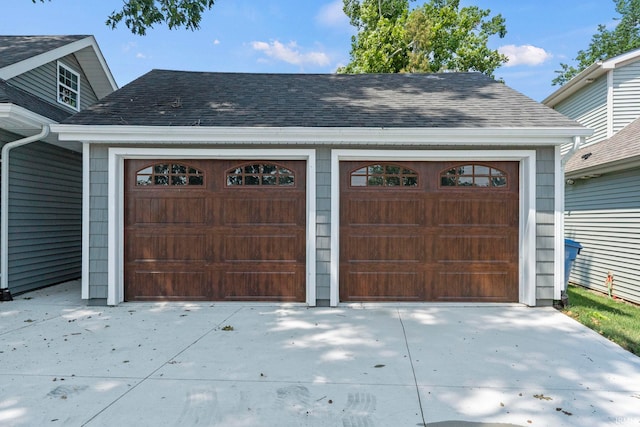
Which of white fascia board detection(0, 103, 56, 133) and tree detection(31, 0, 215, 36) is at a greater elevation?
tree detection(31, 0, 215, 36)

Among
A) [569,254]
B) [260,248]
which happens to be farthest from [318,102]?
[569,254]

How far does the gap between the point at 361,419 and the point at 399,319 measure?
2554 millimetres

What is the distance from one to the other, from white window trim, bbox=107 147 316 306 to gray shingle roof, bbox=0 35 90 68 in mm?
3357

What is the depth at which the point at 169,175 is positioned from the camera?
5961 mm

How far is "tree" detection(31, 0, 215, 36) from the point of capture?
7.21 metres

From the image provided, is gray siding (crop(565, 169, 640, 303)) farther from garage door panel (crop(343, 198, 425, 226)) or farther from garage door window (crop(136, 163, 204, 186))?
garage door window (crop(136, 163, 204, 186))

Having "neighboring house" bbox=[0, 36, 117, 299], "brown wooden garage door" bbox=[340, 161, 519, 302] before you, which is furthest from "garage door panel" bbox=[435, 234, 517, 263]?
"neighboring house" bbox=[0, 36, 117, 299]

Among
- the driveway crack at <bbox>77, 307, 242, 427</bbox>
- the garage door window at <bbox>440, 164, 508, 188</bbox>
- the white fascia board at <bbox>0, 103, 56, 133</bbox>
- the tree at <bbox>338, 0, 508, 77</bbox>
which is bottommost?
the driveway crack at <bbox>77, 307, 242, 427</bbox>

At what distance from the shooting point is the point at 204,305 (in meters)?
5.80

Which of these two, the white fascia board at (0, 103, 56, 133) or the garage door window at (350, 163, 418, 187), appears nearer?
the white fascia board at (0, 103, 56, 133)

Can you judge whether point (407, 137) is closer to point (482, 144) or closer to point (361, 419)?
point (482, 144)

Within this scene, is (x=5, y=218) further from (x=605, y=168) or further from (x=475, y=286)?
(x=605, y=168)

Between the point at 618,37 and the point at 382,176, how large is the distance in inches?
1004

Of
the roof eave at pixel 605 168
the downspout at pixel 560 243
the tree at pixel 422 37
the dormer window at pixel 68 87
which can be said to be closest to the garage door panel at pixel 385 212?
the downspout at pixel 560 243
